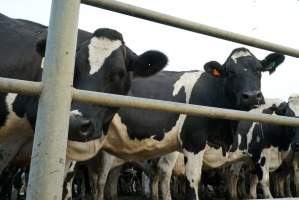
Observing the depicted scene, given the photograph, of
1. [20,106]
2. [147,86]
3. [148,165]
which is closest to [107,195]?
[148,165]

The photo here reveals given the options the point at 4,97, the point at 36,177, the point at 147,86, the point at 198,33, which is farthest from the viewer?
the point at 147,86

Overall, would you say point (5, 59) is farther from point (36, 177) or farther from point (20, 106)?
point (36, 177)

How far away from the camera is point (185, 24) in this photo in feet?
4.83

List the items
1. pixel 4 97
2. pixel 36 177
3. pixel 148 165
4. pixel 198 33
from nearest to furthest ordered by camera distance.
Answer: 1. pixel 36 177
2. pixel 198 33
3. pixel 4 97
4. pixel 148 165

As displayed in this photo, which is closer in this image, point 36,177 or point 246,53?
point 36,177

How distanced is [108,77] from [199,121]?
83.6 inches

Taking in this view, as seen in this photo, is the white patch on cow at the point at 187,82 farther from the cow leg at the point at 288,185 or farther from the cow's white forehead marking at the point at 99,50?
the cow leg at the point at 288,185

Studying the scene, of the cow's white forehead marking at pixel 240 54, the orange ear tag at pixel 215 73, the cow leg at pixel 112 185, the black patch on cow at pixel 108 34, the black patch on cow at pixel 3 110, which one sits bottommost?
the cow leg at pixel 112 185

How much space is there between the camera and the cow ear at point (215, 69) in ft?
17.5

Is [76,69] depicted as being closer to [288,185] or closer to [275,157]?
[275,157]

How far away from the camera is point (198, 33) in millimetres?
1540

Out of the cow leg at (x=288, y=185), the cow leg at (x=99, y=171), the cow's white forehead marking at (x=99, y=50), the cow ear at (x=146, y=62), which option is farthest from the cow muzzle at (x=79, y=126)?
the cow leg at (x=288, y=185)

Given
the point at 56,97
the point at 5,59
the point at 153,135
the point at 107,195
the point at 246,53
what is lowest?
the point at 107,195

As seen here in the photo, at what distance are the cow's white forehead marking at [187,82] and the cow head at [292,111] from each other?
8.60 ft
